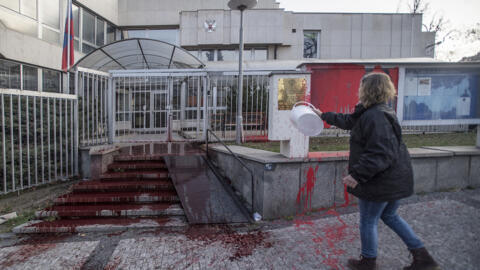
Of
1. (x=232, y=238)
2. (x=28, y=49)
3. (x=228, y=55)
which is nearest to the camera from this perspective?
(x=232, y=238)

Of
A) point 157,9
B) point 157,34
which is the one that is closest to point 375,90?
point 157,9

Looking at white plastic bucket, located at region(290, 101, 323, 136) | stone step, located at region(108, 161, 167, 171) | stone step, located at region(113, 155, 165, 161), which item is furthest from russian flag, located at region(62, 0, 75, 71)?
white plastic bucket, located at region(290, 101, 323, 136)

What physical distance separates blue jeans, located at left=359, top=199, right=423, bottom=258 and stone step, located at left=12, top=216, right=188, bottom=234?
2513 millimetres

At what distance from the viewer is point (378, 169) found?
88.4 inches

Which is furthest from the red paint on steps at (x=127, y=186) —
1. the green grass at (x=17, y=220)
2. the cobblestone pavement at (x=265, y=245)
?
the cobblestone pavement at (x=265, y=245)

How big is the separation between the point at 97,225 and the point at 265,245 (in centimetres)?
250

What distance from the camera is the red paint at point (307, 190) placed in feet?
13.8

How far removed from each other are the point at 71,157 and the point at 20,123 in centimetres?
132

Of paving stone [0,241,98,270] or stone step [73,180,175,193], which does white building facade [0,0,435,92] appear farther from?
paving stone [0,241,98,270]

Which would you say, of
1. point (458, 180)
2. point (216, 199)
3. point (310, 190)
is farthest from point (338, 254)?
point (458, 180)

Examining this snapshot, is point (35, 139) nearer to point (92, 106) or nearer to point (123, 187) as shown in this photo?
point (92, 106)

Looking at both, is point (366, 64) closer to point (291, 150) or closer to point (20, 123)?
point (291, 150)

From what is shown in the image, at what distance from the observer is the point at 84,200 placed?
4723mm

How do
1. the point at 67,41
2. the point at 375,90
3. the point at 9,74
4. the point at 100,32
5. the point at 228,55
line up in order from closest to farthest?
the point at 375,90
the point at 67,41
the point at 9,74
the point at 100,32
the point at 228,55
